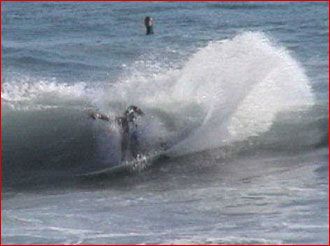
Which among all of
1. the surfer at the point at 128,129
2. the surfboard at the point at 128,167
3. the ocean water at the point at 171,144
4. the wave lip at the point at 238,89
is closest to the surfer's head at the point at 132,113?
the surfer at the point at 128,129

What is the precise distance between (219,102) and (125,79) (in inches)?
201

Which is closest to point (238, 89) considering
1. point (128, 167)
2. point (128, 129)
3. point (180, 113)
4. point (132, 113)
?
point (180, 113)

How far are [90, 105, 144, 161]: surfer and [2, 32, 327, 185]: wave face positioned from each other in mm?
200

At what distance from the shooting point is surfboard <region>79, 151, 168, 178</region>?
59.1 ft

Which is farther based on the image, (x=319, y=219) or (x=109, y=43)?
(x=109, y=43)

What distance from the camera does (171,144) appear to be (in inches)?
772

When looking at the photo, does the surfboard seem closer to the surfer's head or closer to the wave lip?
the wave lip

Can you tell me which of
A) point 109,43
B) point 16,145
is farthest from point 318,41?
point 16,145

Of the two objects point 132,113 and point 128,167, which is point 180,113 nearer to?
point 132,113

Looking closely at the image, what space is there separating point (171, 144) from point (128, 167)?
169 centimetres

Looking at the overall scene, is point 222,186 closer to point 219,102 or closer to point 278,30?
point 219,102

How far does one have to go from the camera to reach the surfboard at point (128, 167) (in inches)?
709

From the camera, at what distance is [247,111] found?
833 inches

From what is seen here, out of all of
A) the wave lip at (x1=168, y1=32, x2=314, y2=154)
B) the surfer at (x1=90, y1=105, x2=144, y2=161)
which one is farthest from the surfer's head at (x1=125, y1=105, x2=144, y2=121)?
the wave lip at (x1=168, y1=32, x2=314, y2=154)
